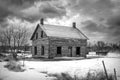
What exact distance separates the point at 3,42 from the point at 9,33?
5285 mm

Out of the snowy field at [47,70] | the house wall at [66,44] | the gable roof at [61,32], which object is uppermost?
the gable roof at [61,32]

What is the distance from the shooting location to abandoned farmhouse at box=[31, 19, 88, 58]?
20.0 metres

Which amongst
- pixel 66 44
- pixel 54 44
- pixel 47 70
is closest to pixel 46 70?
pixel 47 70

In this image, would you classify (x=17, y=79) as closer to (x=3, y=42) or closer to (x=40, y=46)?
(x=40, y=46)

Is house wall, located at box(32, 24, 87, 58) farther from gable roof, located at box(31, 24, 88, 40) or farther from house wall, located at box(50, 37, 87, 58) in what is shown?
gable roof, located at box(31, 24, 88, 40)

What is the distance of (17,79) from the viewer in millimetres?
7387

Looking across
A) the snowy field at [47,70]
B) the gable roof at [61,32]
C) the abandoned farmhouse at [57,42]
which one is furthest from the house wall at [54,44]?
the snowy field at [47,70]

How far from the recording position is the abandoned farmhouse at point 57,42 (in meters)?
20.0

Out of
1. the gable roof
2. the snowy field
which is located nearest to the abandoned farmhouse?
the gable roof

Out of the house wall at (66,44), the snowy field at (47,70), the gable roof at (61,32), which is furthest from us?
the gable roof at (61,32)

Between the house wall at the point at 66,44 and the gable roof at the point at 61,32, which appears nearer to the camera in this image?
the house wall at the point at 66,44

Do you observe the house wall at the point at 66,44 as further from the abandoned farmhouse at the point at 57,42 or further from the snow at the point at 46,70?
the snow at the point at 46,70

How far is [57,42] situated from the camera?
805 inches

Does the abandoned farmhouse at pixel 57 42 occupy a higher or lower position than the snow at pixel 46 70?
higher
